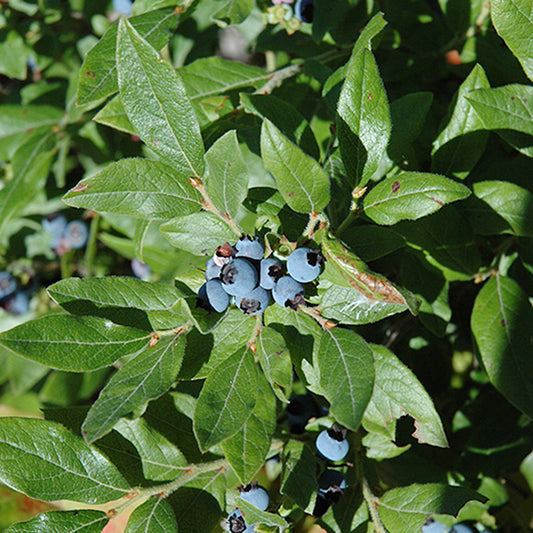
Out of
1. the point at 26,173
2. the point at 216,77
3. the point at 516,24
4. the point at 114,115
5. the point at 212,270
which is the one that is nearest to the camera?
the point at 212,270

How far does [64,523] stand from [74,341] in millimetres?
398

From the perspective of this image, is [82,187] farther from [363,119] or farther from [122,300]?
[363,119]

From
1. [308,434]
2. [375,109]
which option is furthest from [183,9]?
[308,434]

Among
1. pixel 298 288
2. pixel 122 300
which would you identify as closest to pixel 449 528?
pixel 298 288

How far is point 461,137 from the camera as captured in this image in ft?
4.85

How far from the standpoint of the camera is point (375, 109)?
3.95 feet

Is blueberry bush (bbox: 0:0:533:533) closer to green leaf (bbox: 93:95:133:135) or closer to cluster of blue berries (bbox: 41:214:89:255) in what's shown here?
green leaf (bbox: 93:95:133:135)

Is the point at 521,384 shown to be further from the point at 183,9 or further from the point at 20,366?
the point at 20,366

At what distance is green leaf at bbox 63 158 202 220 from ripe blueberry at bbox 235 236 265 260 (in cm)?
17

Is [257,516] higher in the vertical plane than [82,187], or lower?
lower

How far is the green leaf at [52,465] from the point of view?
123 cm

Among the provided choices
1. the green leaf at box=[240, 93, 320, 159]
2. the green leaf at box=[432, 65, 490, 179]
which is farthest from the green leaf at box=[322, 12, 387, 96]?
the green leaf at box=[432, 65, 490, 179]

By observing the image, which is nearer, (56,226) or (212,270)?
(212,270)

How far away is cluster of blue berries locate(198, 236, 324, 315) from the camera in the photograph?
3.52 feet
